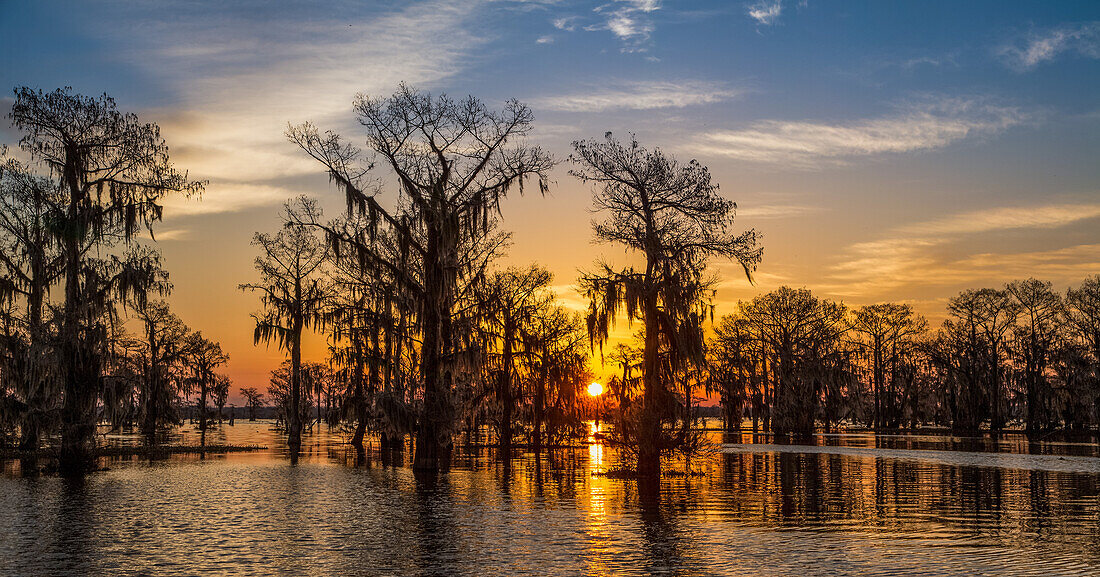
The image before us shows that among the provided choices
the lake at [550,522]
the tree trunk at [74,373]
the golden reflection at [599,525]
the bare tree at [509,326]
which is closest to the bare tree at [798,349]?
the bare tree at [509,326]

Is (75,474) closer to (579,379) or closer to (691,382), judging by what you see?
(691,382)

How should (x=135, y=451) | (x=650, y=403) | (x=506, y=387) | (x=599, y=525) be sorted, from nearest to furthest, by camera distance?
(x=599, y=525)
(x=650, y=403)
(x=135, y=451)
(x=506, y=387)

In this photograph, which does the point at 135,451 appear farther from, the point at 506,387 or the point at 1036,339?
the point at 1036,339

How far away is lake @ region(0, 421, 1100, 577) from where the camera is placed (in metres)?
14.5

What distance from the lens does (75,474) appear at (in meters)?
31.6

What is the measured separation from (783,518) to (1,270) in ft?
108

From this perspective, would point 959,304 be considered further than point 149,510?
Yes

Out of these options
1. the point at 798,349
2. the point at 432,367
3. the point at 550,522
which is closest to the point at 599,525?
the point at 550,522

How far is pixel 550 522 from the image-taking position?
19703 millimetres

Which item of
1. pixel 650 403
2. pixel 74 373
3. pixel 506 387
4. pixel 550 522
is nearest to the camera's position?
pixel 550 522

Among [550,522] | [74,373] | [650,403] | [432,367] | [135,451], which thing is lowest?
[135,451]

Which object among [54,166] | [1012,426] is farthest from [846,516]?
[1012,426]

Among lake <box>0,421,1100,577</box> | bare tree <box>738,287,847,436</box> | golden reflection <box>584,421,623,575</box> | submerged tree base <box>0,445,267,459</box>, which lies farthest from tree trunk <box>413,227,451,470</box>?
bare tree <box>738,287,847,436</box>

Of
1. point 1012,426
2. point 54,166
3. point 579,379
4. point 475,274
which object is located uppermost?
point 54,166
